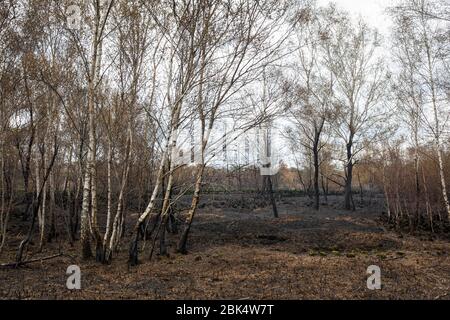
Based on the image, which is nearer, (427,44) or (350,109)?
(427,44)

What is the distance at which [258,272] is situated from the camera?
7.12 m

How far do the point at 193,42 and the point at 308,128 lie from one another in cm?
1486

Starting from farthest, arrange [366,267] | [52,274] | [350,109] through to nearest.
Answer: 1. [350,109]
2. [366,267]
3. [52,274]

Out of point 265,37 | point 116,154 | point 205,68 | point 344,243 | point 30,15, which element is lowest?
point 344,243

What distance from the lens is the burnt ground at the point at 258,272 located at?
556cm

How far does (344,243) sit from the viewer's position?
37.8 ft

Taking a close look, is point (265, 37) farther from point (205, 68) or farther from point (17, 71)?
point (17, 71)

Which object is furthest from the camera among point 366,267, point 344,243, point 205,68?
point 344,243

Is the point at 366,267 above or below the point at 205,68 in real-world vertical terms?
below

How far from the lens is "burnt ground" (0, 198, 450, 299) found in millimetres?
5559

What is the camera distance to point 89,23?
8445 millimetres

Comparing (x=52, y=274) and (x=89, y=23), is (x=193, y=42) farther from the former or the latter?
(x=52, y=274)
